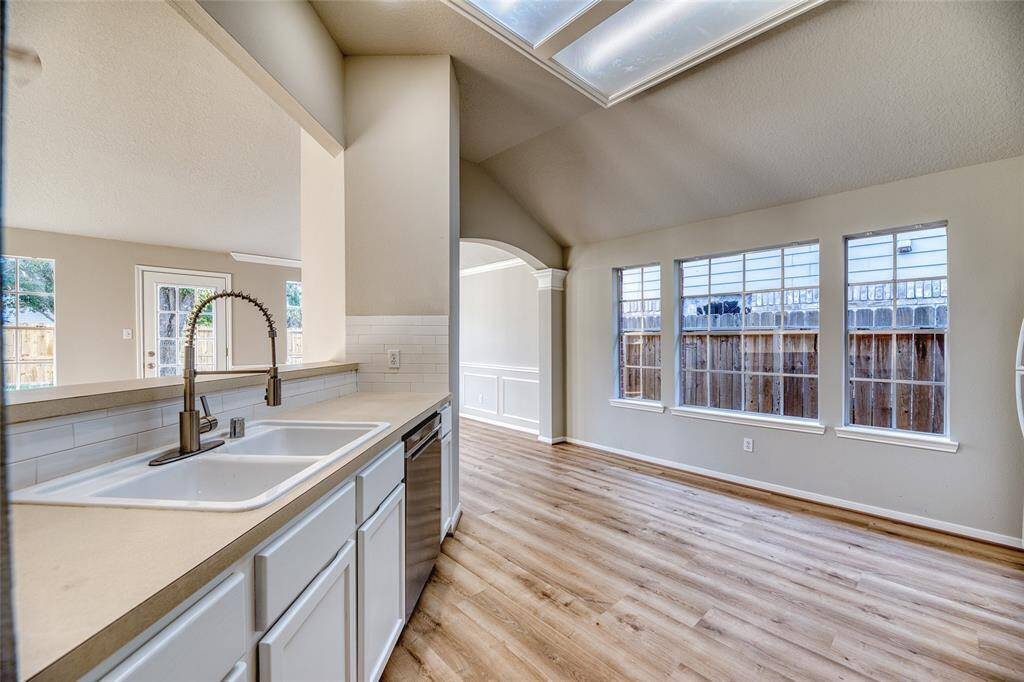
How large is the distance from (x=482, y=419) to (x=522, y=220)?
3.03 m

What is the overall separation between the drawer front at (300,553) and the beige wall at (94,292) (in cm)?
531

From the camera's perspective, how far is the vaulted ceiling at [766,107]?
212 cm

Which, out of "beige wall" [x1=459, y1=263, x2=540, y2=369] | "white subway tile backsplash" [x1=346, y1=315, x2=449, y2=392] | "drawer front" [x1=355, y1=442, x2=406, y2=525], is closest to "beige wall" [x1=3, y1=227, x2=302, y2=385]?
"beige wall" [x1=459, y1=263, x2=540, y2=369]

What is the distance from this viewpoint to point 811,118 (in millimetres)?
2600

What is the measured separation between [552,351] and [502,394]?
4.56 ft

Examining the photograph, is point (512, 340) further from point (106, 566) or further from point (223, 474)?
point (106, 566)

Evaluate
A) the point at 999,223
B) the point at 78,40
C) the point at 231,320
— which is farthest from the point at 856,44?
the point at 231,320

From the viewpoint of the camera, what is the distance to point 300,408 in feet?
Answer: 6.12

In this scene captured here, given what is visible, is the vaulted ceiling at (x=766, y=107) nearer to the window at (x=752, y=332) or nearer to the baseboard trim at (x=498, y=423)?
the window at (x=752, y=332)

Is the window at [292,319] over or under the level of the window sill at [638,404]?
over

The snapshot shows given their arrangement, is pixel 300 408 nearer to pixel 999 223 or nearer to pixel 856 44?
pixel 856 44

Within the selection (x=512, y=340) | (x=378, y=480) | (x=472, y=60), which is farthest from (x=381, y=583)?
(x=512, y=340)

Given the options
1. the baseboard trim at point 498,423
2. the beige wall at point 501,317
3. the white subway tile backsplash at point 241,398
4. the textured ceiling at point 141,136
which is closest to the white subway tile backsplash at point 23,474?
the white subway tile backsplash at point 241,398

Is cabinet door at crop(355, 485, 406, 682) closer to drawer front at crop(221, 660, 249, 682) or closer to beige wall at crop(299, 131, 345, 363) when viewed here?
drawer front at crop(221, 660, 249, 682)
